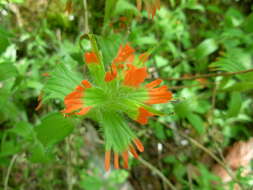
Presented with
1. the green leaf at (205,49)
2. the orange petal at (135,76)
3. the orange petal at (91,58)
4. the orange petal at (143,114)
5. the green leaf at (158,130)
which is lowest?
the green leaf at (158,130)

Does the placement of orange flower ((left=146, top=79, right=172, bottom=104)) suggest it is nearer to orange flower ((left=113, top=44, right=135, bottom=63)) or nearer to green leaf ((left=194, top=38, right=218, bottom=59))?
orange flower ((left=113, top=44, right=135, bottom=63))

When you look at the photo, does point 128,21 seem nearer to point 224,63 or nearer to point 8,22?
point 224,63

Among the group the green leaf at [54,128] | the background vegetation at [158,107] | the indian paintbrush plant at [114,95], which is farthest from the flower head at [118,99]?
the background vegetation at [158,107]

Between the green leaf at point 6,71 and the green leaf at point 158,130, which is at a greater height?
the green leaf at point 6,71

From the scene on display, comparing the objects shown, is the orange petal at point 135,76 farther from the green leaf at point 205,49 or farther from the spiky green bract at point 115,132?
the green leaf at point 205,49

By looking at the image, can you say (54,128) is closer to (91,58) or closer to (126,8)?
(91,58)

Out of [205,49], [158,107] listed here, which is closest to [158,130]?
[158,107]
